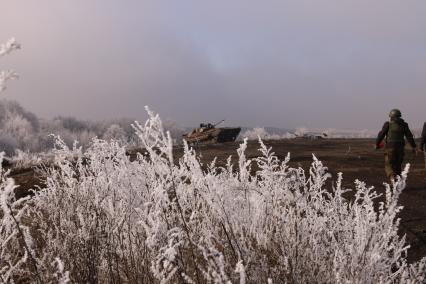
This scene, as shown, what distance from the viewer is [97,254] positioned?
147 inches

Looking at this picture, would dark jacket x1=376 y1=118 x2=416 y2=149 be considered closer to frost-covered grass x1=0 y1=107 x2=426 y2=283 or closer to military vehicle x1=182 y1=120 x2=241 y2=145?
frost-covered grass x1=0 y1=107 x2=426 y2=283

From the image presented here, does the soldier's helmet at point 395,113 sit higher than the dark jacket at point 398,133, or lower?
higher

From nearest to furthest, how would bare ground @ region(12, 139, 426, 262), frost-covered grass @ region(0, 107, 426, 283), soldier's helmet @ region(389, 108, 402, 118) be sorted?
frost-covered grass @ region(0, 107, 426, 283) → bare ground @ region(12, 139, 426, 262) → soldier's helmet @ region(389, 108, 402, 118)

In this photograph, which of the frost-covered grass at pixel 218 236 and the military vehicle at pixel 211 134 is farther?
the military vehicle at pixel 211 134

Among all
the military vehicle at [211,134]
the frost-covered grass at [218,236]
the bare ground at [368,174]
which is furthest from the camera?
the military vehicle at [211,134]

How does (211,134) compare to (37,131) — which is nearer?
(211,134)

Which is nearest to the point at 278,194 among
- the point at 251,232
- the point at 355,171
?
the point at 251,232

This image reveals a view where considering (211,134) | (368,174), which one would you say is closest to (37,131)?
(211,134)

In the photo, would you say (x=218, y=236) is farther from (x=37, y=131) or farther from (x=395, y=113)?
(x=37, y=131)

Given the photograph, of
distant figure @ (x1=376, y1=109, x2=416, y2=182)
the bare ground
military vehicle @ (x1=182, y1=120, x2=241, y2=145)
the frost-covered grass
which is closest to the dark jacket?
distant figure @ (x1=376, y1=109, x2=416, y2=182)

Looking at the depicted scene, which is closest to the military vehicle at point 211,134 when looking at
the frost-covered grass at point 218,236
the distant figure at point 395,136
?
the distant figure at point 395,136

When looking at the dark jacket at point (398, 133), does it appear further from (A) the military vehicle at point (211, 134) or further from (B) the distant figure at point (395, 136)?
(A) the military vehicle at point (211, 134)

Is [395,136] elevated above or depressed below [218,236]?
above

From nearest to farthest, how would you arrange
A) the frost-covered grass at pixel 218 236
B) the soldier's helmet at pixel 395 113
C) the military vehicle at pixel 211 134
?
the frost-covered grass at pixel 218 236 < the soldier's helmet at pixel 395 113 < the military vehicle at pixel 211 134
